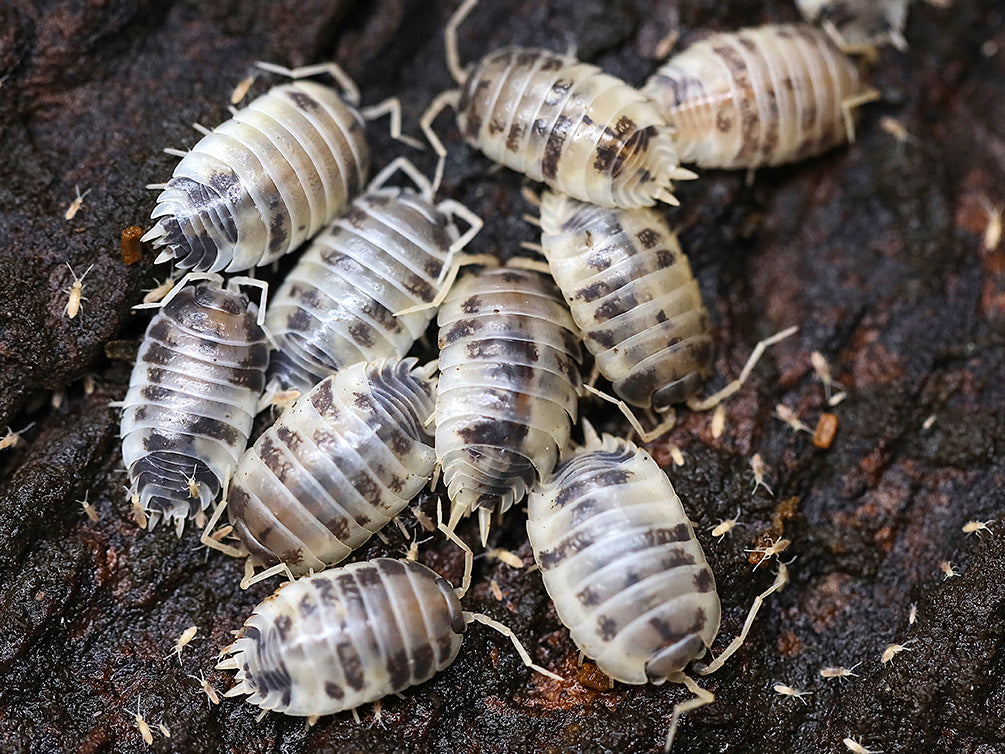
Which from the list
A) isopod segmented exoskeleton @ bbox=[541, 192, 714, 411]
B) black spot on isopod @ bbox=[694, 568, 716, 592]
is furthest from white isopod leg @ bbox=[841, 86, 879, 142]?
black spot on isopod @ bbox=[694, 568, 716, 592]

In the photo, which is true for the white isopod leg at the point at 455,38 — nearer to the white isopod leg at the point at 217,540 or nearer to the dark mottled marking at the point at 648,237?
the dark mottled marking at the point at 648,237

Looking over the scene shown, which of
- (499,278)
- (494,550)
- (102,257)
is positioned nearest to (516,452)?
(494,550)

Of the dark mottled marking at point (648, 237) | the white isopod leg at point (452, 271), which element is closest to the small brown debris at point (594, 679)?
the white isopod leg at point (452, 271)

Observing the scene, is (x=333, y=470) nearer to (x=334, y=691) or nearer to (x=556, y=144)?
(x=334, y=691)

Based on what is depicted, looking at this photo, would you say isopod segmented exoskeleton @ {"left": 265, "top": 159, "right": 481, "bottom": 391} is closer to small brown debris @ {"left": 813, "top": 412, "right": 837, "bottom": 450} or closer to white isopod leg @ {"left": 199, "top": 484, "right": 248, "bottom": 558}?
white isopod leg @ {"left": 199, "top": 484, "right": 248, "bottom": 558}

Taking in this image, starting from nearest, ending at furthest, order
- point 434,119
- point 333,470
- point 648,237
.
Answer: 1. point 333,470
2. point 648,237
3. point 434,119

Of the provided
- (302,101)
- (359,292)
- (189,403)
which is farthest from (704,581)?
(302,101)

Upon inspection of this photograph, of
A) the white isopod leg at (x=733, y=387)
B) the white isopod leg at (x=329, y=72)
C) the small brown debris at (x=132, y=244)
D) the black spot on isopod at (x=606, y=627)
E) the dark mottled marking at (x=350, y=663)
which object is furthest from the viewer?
the white isopod leg at (x=329, y=72)
